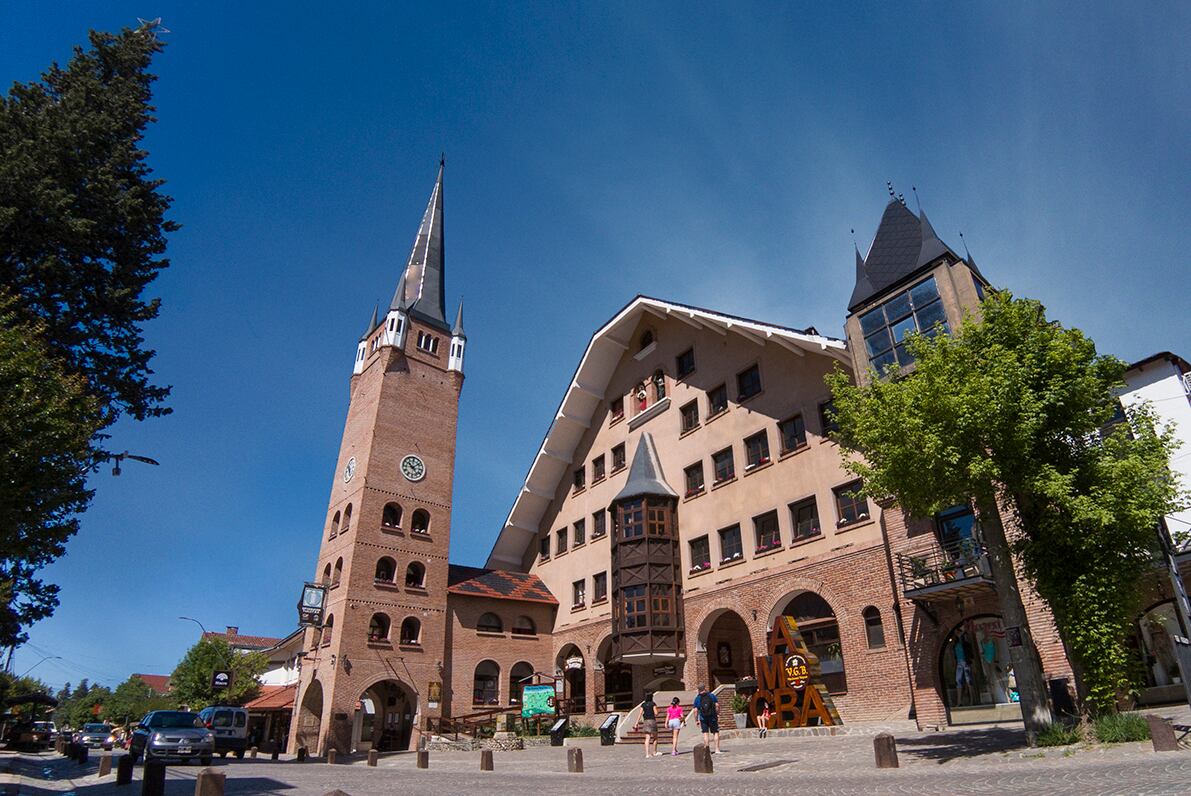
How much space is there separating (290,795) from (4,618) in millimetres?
10725

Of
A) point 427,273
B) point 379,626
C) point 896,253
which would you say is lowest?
point 379,626

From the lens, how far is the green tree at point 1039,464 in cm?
1345

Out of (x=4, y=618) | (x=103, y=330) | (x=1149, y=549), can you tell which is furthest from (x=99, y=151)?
(x=1149, y=549)

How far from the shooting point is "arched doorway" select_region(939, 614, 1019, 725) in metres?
20.3

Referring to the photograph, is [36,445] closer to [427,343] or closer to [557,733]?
[557,733]

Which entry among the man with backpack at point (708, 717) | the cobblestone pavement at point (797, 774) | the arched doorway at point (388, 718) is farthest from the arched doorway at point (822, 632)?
the arched doorway at point (388, 718)

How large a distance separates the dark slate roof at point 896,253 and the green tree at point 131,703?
235ft

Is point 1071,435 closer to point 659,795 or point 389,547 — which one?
point 659,795

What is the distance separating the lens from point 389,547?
111 feet

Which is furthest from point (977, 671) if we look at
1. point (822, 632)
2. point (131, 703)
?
Result: point (131, 703)

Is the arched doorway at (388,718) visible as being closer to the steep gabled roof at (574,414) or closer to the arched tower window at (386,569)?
the arched tower window at (386,569)

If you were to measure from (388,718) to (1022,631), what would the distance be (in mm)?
28419

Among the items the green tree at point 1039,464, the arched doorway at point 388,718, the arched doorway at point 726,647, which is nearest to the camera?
the green tree at point 1039,464

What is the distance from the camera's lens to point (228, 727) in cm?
3045
